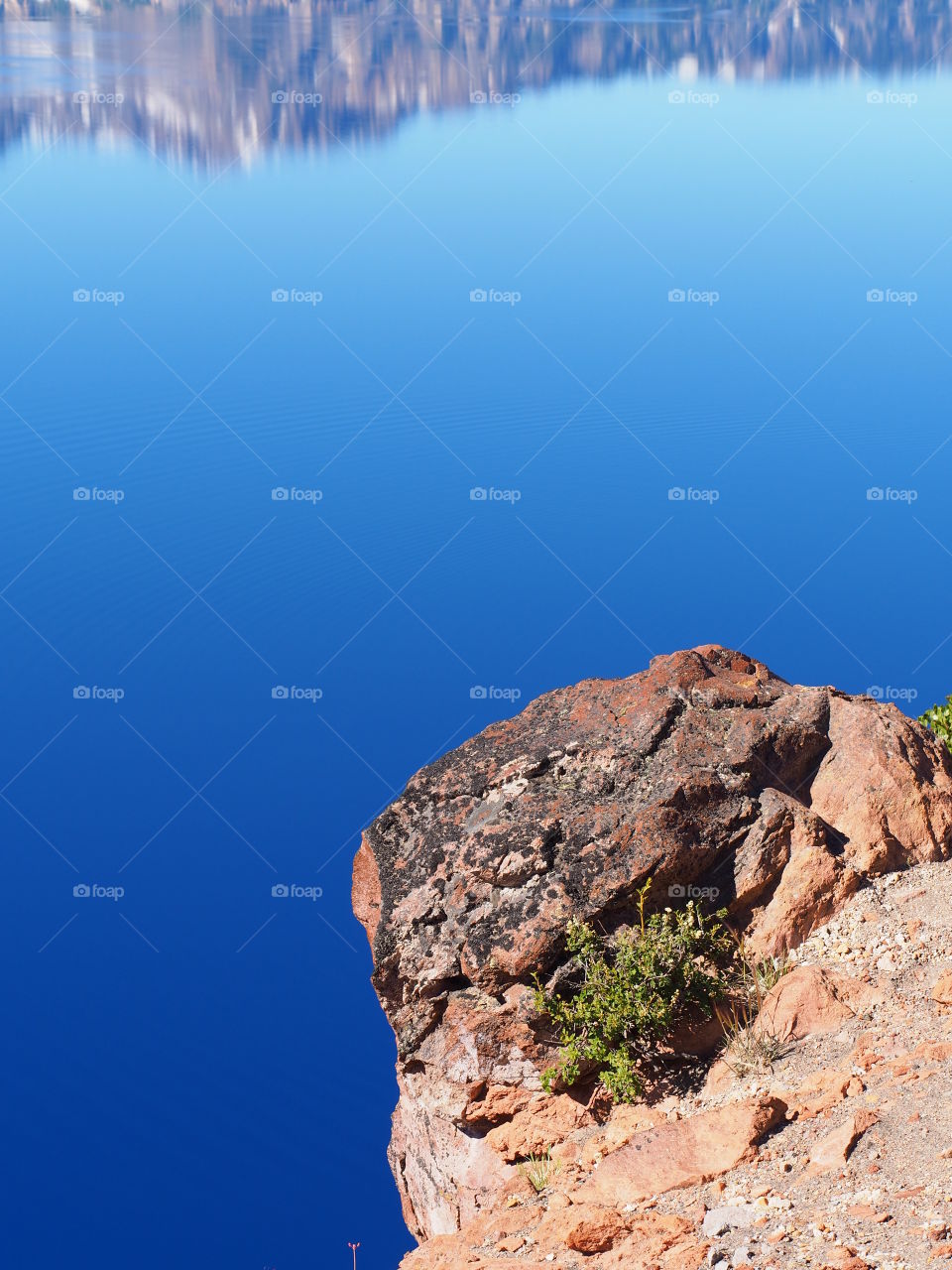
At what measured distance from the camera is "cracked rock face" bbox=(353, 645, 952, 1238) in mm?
6312

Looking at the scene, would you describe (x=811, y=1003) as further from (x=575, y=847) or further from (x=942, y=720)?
(x=942, y=720)

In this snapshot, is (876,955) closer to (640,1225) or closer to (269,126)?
(640,1225)

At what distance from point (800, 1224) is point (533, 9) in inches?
1768

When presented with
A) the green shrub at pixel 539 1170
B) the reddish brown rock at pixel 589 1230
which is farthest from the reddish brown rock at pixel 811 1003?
the reddish brown rock at pixel 589 1230

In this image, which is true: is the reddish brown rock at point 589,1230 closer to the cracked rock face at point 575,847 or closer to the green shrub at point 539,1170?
the green shrub at point 539,1170

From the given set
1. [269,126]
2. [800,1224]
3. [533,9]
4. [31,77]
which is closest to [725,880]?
[800,1224]

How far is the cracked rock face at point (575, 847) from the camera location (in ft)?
20.7

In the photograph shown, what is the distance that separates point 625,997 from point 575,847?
27.7 inches

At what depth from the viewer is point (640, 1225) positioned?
5.06 m

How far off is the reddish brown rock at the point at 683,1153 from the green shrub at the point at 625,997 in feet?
1.81

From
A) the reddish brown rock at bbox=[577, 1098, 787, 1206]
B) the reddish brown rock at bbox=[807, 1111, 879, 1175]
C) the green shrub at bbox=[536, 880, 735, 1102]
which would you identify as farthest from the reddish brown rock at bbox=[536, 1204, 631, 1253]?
the green shrub at bbox=[536, 880, 735, 1102]

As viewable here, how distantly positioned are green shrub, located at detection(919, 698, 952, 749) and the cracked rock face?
2.45ft

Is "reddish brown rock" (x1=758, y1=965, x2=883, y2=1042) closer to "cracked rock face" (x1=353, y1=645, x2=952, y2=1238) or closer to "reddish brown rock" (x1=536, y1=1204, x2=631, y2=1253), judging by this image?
"cracked rock face" (x1=353, y1=645, x2=952, y2=1238)

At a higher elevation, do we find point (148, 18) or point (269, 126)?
point (148, 18)
